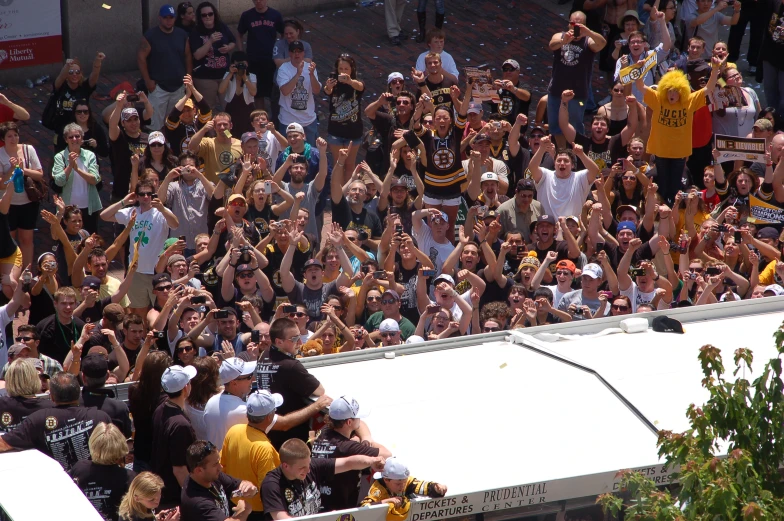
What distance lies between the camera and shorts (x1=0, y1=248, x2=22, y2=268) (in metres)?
11.7

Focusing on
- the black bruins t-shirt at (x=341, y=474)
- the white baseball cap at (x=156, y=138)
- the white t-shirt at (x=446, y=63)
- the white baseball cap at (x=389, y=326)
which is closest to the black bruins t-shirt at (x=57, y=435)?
the black bruins t-shirt at (x=341, y=474)

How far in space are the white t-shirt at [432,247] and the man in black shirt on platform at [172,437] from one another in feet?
16.0

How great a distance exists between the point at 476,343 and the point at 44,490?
11.4 ft

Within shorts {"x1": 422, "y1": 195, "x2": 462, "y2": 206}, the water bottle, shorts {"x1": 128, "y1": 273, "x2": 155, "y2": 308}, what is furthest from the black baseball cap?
shorts {"x1": 422, "y1": 195, "x2": 462, "y2": 206}

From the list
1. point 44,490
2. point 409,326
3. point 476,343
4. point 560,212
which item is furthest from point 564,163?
point 44,490

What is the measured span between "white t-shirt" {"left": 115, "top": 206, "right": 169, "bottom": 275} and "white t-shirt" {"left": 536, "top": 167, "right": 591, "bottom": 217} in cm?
403

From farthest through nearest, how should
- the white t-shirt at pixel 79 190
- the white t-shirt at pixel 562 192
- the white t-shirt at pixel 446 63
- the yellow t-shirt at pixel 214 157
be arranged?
the white t-shirt at pixel 446 63, the yellow t-shirt at pixel 214 157, the white t-shirt at pixel 562 192, the white t-shirt at pixel 79 190

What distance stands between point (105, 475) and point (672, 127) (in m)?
9.28

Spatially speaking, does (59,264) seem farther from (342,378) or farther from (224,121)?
(342,378)

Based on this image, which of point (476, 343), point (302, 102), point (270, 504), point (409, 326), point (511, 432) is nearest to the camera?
point (270, 504)

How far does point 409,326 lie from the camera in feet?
36.1

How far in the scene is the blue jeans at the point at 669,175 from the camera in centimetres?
1454

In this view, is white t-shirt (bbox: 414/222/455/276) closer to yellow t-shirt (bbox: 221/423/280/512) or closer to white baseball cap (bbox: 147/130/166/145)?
white baseball cap (bbox: 147/130/166/145)

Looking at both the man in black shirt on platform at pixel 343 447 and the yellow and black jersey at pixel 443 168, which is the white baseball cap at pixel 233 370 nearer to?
the man in black shirt on platform at pixel 343 447
